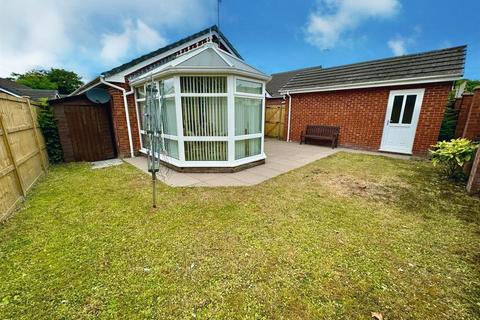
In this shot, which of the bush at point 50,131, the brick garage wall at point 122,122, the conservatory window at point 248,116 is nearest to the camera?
the conservatory window at point 248,116

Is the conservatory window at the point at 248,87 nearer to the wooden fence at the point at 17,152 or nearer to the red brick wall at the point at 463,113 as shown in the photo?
the wooden fence at the point at 17,152

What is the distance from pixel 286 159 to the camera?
7.51 meters

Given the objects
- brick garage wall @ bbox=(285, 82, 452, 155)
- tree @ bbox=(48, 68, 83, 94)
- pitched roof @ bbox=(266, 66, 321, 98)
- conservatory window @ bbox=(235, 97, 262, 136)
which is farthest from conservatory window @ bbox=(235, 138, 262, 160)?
tree @ bbox=(48, 68, 83, 94)

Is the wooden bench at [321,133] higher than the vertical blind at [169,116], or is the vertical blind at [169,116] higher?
the vertical blind at [169,116]

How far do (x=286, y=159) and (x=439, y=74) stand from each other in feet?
19.1

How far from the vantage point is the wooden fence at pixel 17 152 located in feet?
11.5

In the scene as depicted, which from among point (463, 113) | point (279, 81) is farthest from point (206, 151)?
point (279, 81)

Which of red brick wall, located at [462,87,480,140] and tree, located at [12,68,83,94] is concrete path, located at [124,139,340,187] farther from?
tree, located at [12,68,83,94]

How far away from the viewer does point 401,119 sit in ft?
26.1

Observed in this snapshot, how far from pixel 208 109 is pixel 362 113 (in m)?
7.11

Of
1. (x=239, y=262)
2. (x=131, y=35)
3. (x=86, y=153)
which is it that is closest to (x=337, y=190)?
(x=239, y=262)

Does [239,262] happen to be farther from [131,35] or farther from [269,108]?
[131,35]

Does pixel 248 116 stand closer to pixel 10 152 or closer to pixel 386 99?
pixel 10 152

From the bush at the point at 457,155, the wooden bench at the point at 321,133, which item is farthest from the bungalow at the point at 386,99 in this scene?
the bush at the point at 457,155
